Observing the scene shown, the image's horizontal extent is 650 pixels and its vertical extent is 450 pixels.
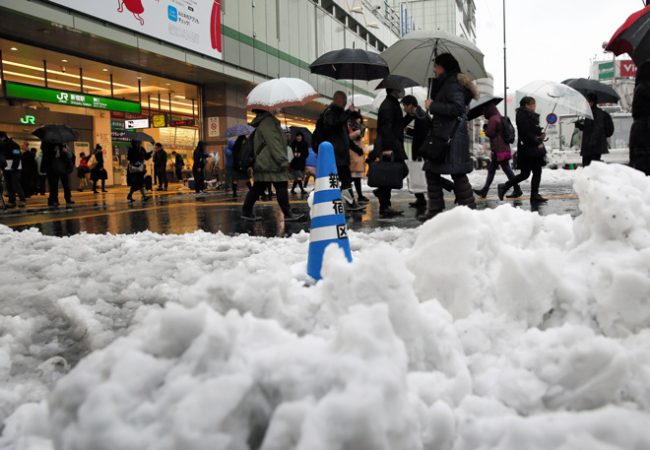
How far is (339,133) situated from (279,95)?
45.8 inches

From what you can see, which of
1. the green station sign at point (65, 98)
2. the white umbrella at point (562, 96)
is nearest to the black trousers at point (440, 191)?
the white umbrella at point (562, 96)

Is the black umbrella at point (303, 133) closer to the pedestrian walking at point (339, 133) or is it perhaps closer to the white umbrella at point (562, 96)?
the pedestrian walking at point (339, 133)

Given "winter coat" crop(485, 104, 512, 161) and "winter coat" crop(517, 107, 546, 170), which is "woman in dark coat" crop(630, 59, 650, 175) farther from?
"winter coat" crop(485, 104, 512, 161)

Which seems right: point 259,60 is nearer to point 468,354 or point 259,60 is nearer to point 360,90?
point 360,90

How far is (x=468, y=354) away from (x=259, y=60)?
79.8ft

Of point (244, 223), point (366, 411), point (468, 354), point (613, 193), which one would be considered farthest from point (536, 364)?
point (244, 223)

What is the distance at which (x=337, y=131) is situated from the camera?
28.3 ft

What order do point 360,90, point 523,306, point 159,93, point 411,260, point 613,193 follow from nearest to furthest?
point 523,306 < point 613,193 < point 411,260 < point 159,93 < point 360,90

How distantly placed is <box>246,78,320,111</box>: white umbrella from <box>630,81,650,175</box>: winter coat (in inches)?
192

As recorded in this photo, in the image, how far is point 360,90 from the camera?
3900cm

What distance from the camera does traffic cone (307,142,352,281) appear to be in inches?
152

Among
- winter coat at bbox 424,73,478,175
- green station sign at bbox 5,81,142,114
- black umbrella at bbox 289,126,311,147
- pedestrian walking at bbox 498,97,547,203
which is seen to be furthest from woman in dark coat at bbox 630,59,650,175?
green station sign at bbox 5,81,142,114

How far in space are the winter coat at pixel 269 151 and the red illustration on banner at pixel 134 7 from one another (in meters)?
11.0

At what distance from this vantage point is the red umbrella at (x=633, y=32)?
22.2ft
